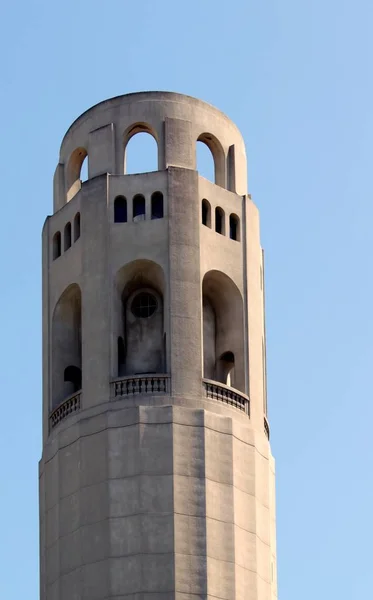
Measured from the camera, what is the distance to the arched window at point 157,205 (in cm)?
6844

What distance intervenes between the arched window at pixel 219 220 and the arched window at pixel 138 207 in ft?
8.18

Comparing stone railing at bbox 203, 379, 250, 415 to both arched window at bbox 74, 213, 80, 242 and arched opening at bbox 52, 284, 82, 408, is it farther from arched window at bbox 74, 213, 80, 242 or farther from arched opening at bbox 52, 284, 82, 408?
arched window at bbox 74, 213, 80, 242

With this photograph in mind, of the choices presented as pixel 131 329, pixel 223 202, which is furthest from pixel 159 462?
pixel 223 202

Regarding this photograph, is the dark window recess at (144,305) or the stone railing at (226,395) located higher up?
the dark window recess at (144,305)

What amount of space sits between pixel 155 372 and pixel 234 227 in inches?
248

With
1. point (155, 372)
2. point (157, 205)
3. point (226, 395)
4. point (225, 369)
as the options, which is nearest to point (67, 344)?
point (155, 372)

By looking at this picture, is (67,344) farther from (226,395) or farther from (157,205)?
(226,395)

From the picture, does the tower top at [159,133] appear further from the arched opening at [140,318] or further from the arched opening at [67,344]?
the arched opening at [67,344]

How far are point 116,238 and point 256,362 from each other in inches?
240

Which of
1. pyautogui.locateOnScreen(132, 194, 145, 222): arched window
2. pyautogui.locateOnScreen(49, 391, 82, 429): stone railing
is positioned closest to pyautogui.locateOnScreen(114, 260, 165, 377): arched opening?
pyautogui.locateOnScreen(49, 391, 82, 429): stone railing

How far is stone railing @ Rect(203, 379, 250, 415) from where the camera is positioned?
A: 66.4m

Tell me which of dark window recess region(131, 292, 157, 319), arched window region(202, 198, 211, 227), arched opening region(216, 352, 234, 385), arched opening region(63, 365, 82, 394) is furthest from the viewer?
arched opening region(63, 365, 82, 394)

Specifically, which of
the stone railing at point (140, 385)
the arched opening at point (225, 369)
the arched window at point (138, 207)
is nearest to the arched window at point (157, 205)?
the arched window at point (138, 207)

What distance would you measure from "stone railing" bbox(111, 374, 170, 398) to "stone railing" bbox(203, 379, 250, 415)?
1.33 metres
